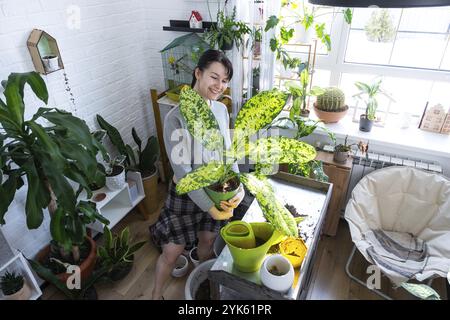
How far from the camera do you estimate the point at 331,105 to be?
2.04 m

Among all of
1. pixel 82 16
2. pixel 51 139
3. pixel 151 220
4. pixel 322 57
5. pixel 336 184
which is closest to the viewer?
pixel 51 139

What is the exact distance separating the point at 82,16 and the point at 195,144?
1.19 meters

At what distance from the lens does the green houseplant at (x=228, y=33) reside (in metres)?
1.82

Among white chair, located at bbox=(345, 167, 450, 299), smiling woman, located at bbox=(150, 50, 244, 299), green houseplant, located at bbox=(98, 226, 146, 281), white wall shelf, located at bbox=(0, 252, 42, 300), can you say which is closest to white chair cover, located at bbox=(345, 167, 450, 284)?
white chair, located at bbox=(345, 167, 450, 299)

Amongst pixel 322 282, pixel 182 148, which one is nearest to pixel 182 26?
pixel 182 148

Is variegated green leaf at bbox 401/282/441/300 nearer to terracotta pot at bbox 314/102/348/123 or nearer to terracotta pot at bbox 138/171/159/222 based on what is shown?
terracotta pot at bbox 314/102/348/123

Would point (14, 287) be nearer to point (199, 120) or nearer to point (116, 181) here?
point (116, 181)

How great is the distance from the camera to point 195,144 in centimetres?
126

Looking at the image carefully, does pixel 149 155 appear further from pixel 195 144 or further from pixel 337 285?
pixel 337 285

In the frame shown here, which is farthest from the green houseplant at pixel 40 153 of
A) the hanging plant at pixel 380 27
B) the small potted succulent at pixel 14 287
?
the hanging plant at pixel 380 27

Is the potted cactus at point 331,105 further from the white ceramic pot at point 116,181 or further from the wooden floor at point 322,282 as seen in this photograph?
the white ceramic pot at point 116,181

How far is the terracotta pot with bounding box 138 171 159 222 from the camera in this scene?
221cm

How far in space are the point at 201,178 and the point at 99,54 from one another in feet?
4.96

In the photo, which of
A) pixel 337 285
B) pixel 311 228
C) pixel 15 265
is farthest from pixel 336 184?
pixel 15 265
